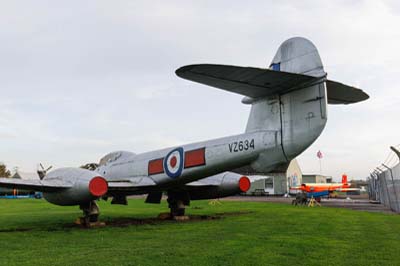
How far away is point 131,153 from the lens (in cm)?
1573

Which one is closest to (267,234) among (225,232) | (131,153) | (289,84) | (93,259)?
(225,232)

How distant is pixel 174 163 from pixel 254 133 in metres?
3.81

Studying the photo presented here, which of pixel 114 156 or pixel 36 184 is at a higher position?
pixel 114 156

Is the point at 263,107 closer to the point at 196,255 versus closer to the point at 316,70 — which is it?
the point at 316,70

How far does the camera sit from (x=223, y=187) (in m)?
15.0

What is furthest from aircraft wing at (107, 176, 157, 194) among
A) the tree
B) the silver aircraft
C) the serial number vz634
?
the tree

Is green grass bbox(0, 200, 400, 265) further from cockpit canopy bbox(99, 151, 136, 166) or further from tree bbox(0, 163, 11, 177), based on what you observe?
tree bbox(0, 163, 11, 177)

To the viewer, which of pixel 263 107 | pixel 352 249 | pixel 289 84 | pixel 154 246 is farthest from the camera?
pixel 263 107

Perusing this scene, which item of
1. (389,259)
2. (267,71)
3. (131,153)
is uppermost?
(267,71)

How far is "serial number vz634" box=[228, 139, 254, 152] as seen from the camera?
9.66m

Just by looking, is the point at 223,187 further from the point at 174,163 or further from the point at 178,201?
the point at 174,163

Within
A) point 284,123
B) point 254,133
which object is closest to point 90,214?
point 254,133

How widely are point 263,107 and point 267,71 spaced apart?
1.74 meters

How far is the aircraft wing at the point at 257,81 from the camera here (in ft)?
24.8
